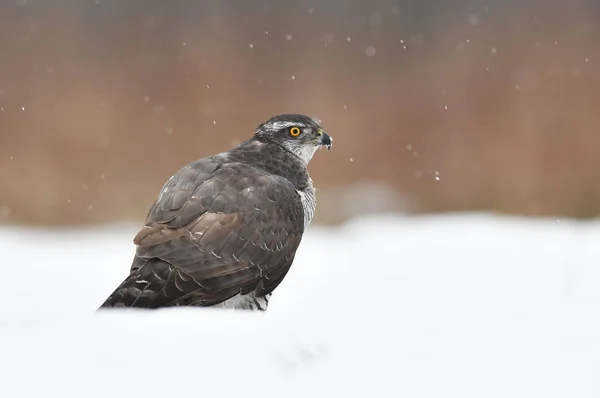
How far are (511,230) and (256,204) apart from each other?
10.4 ft

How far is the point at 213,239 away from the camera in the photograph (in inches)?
169

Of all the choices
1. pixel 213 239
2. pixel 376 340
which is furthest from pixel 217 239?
pixel 376 340

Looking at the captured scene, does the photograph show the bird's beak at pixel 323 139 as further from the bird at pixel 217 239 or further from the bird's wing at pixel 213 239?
the bird's wing at pixel 213 239

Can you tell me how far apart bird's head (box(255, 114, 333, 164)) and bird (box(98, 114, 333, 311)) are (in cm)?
48

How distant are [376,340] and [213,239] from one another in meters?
1.15

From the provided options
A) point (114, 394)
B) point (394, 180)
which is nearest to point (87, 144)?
point (394, 180)

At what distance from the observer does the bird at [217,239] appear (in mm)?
4102

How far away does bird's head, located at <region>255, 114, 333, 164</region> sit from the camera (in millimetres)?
5441

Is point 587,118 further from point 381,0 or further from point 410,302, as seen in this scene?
point 410,302

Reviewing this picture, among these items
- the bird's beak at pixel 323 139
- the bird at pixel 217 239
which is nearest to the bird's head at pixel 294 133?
the bird's beak at pixel 323 139

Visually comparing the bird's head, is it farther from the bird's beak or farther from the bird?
the bird

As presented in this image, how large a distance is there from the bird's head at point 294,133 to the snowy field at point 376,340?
1.00 meters

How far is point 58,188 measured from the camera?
929 centimetres

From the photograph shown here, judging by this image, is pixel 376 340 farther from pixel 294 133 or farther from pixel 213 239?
pixel 294 133
